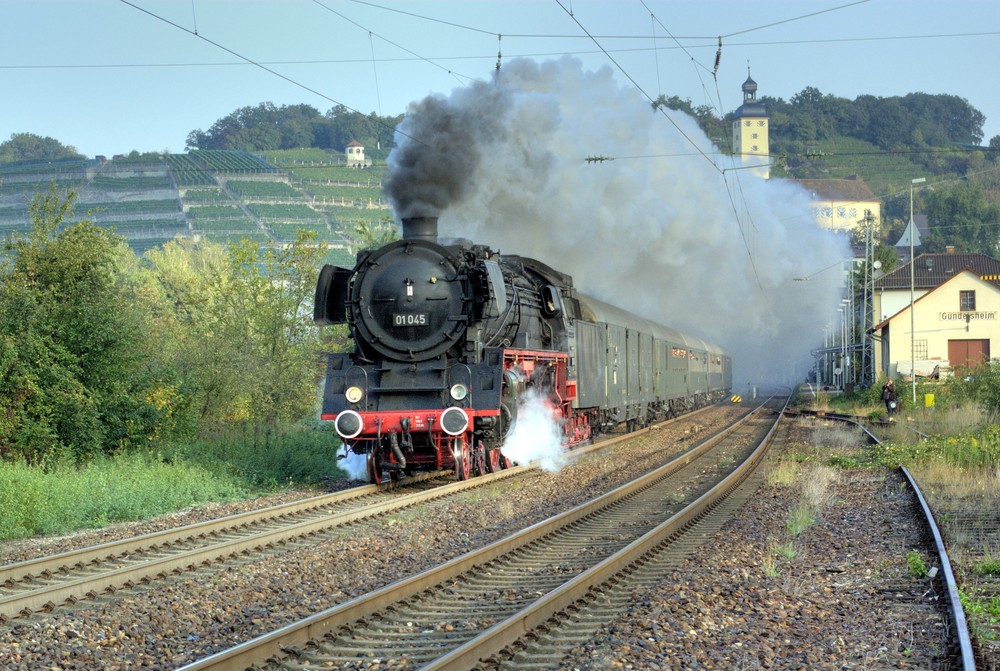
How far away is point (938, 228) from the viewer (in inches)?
5226

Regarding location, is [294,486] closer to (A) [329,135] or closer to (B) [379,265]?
(B) [379,265]

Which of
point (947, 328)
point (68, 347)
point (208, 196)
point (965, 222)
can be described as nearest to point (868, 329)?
point (947, 328)

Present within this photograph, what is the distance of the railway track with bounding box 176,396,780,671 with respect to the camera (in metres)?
6.24

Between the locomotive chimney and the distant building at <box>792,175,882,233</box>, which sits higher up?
the distant building at <box>792,175,882,233</box>

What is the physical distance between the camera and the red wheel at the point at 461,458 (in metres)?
14.4

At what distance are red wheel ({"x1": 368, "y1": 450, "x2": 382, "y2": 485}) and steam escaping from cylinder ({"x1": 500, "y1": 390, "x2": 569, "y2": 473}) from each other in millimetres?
1987

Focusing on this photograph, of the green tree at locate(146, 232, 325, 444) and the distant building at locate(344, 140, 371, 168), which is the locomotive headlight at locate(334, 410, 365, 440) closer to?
the green tree at locate(146, 232, 325, 444)

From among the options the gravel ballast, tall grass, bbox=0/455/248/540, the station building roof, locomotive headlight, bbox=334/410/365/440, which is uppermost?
the station building roof

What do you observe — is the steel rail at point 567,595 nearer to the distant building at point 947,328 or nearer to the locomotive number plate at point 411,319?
the locomotive number plate at point 411,319

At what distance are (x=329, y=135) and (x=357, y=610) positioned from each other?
14686 cm

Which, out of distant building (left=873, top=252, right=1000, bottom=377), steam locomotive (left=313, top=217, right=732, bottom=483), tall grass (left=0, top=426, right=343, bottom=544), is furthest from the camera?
distant building (left=873, top=252, right=1000, bottom=377)

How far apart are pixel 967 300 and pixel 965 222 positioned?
95796 mm

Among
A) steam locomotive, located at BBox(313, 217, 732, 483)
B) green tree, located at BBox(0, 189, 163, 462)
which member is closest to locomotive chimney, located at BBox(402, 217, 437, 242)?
steam locomotive, located at BBox(313, 217, 732, 483)

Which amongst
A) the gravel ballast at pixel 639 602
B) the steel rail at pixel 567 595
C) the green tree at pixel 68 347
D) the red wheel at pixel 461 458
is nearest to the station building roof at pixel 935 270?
the red wheel at pixel 461 458
